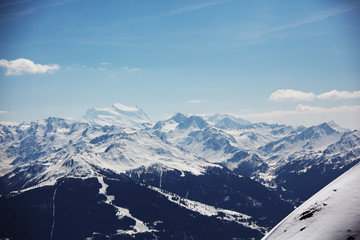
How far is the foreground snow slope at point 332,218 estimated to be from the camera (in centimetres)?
5807

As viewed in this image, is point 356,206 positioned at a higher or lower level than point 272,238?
higher

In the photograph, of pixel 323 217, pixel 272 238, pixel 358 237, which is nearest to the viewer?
pixel 358 237

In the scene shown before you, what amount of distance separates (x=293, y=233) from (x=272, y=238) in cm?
1219

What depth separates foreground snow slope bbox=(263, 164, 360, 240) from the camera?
58.1m

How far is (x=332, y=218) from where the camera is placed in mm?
64062

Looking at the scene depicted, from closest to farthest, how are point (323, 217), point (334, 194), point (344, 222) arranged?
point (344, 222), point (323, 217), point (334, 194)

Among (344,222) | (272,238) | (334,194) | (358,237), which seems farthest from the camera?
(272,238)

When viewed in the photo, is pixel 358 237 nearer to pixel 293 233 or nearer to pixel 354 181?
pixel 293 233

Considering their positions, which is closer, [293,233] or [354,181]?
[293,233]

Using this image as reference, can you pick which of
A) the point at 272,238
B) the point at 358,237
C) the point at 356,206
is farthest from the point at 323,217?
the point at 272,238

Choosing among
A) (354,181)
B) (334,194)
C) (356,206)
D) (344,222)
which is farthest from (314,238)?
(354,181)

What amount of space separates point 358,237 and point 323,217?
12667 mm

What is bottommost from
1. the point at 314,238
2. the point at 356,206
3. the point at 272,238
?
the point at 272,238

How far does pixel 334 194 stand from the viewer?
7550cm
